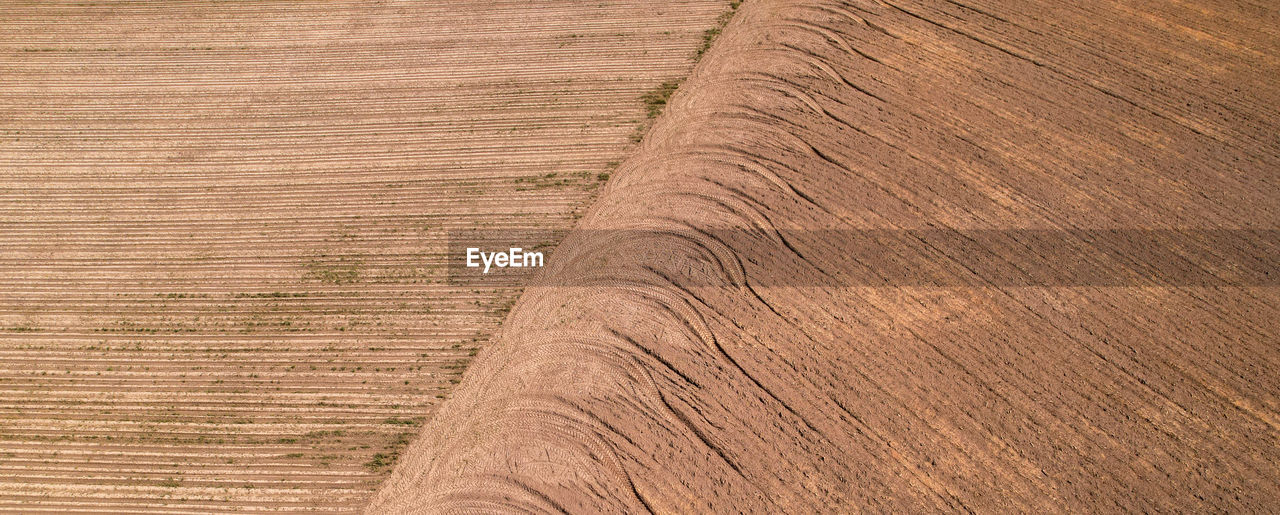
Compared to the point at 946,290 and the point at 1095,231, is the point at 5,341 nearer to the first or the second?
the point at 946,290

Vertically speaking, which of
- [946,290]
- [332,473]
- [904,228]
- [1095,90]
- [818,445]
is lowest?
[332,473]

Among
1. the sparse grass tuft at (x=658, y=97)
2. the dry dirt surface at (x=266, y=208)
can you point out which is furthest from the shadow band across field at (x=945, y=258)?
the sparse grass tuft at (x=658, y=97)

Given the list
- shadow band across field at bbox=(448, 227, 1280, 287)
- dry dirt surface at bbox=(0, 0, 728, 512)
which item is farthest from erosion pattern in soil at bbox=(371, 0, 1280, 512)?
dry dirt surface at bbox=(0, 0, 728, 512)

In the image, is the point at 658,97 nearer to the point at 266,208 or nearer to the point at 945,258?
the point at 945,258

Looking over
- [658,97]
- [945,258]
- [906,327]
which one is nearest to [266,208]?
[658,97]

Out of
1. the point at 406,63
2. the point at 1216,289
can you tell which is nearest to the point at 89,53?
the point at 406,63

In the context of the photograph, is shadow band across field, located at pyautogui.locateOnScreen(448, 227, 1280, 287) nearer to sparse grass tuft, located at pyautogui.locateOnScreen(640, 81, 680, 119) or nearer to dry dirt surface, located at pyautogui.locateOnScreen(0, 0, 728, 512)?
dry dirt surface, located at pyautogui.locateOnScreen(0, 0, 728, 512)
